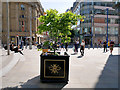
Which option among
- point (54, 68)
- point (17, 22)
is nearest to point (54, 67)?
point (54, 68)

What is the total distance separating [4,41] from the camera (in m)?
42.7

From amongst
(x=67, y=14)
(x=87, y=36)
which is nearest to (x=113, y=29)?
(x=87, y=36)

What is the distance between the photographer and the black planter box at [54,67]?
467cm

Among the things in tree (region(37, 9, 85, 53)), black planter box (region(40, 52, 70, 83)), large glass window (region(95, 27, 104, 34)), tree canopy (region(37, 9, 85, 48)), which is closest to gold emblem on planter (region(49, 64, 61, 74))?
black planter box (region(40, 52, 70, 83))

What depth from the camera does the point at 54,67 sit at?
468 centimetres

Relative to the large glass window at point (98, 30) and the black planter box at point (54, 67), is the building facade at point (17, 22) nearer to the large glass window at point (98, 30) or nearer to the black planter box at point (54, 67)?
the large glass window at point (98, 30)

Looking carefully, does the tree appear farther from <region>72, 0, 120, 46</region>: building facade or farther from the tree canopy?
<region>72, 0, 120, 46</region>: building facade

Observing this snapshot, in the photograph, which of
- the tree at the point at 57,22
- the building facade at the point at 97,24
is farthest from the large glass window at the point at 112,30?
the tree at the point at 57,22

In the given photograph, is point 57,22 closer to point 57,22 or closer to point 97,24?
point 57,22

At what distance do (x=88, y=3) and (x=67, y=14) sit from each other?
42.1 m

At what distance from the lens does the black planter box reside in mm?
4672

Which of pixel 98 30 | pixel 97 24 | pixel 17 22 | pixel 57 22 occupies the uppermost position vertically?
pixel 17 22

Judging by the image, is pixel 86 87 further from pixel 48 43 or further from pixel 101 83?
pixel 48 43

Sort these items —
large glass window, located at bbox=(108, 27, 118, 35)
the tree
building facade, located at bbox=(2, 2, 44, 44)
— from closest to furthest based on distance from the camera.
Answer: the tree → building facade, located at bbox=(2, 2, 44, 44) → large glass window, located at bbox=(108, 27, 118, 35)
